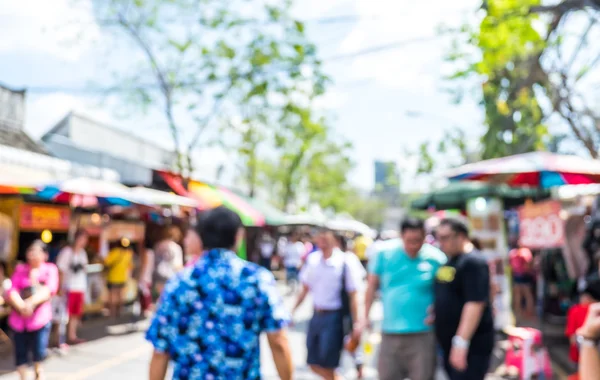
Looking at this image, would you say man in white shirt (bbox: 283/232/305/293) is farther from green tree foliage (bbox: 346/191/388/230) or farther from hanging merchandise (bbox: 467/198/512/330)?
green tree foliage (bbox: 346/191/388/230)

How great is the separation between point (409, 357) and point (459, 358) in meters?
0.56

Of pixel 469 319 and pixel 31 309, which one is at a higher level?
pixel 469 319

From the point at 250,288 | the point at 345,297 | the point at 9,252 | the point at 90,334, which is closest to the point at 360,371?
the point at 345,297

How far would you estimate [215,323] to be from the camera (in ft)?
8.24

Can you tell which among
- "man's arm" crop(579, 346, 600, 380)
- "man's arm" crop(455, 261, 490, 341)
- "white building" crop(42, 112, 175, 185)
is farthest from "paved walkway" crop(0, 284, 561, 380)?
"white building" crop(42, 112, 175, 185)

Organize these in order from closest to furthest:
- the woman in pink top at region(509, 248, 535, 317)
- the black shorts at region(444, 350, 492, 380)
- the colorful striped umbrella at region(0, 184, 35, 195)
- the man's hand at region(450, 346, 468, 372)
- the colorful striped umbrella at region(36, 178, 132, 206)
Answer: the man's hand at region(450, 346, 468, 372), the black shorts at region(444, 350, 492, 380), the colorful striped umbrella at region(36, 178, 132, 206), the colorful striped umbrella at region(0, 184, 35, 195), the woman in pink top at region(509, 248, 535, 317)

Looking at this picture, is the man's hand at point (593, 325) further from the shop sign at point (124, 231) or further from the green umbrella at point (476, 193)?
the shop sign at point (124, 231)

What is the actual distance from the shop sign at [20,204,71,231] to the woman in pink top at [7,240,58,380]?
4.47 metres

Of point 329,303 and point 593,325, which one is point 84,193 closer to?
point 329,303

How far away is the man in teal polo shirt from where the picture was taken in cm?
426

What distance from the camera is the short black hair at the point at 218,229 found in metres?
2.64

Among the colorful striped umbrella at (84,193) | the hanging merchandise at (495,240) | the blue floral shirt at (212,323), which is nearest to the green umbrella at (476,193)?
the hanging merchandise at (495,240)

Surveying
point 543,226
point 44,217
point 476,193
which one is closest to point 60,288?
point 44,217

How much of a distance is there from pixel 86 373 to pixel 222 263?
17.9 ft
